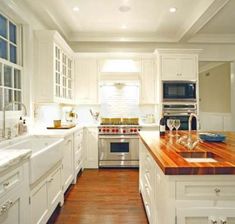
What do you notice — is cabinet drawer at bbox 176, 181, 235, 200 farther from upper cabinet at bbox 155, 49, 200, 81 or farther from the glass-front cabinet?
upper cabinet at bbox 155, 49, 200, 81

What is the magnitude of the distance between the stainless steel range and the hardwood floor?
466 millimetres

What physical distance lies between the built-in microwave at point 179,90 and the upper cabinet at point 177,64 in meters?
0.11

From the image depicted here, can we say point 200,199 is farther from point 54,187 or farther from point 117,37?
point 117,37

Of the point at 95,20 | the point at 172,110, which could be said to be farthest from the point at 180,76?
Result: the point at 95,20

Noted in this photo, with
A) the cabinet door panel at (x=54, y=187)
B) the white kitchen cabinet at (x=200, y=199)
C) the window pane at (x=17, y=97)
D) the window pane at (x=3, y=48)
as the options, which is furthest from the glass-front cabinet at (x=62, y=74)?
the white kitchen cabinet at (x=200, y=199)

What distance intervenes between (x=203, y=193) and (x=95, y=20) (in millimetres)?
3849

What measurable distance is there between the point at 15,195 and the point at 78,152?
2665 mm

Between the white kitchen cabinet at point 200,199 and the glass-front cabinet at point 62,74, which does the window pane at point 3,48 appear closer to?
the glass-front cabinet at point 62,74

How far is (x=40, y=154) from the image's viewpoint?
206 cm

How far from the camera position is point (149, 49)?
5.40 metres

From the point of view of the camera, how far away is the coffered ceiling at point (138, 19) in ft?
11.9

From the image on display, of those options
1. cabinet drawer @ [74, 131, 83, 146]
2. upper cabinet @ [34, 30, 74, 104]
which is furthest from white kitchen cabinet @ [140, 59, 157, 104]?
upper cabinet @ [34, 30, 74, 104]

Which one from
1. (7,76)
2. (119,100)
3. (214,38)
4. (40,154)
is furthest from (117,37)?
(40,154)

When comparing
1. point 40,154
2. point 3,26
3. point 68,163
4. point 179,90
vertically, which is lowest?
point 68,163
